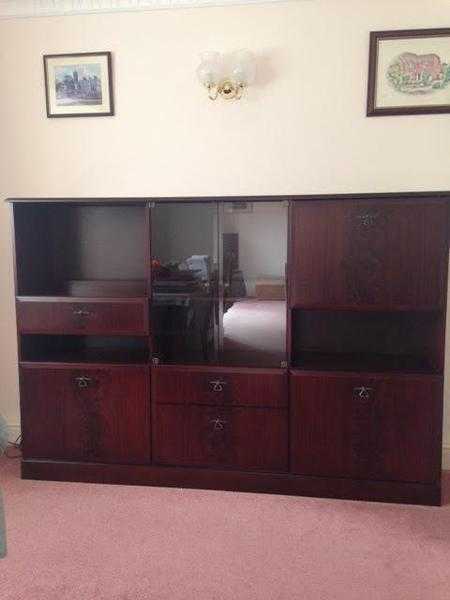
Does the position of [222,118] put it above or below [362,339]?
above

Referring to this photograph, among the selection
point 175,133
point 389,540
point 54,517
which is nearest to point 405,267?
point 389,540

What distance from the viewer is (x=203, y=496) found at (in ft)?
8.10

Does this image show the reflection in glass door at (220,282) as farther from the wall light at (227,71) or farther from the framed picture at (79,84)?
the framed picture at (79,84)

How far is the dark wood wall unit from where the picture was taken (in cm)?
234

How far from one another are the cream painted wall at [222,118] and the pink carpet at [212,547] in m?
1.52

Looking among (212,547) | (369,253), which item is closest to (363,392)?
(369,253)

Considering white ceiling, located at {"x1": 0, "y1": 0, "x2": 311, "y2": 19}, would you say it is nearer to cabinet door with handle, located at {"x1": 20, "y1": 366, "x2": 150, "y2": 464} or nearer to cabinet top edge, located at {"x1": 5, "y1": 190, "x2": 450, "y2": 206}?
cabinet top edge, located at {"x1": 5, "y1": 190, "x2": 450, "y2": 206}

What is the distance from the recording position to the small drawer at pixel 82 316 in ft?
8.25

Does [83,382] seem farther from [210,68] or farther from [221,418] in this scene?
[210,68]

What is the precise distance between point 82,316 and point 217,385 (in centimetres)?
72

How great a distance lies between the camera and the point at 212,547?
6.82ft

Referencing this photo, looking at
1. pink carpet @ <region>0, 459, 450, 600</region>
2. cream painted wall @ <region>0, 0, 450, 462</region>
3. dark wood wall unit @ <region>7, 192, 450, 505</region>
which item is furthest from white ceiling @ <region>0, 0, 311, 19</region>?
pink carpet @ <region>0, 459, 450, 600</region>

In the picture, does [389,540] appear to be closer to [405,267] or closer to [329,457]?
[329,457]

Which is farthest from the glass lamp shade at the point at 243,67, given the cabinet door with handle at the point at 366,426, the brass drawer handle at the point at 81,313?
the cabinet door with handle at the point at 366,426
